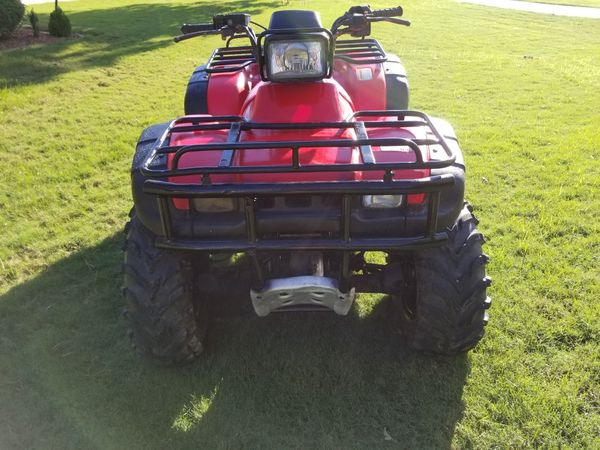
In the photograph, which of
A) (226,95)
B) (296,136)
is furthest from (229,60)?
(296,136)

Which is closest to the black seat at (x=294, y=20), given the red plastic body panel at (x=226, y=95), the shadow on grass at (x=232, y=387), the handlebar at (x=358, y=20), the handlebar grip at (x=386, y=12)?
the handlebar at (x=358, y=20)

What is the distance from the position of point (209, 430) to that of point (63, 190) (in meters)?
3.52

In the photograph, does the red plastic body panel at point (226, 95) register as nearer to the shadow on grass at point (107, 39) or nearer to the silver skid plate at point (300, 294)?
the silver skid plate at point (300, 294)

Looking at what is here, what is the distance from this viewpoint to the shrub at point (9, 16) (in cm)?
1070

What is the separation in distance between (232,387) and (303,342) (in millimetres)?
525

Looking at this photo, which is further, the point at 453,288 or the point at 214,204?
the point at 453,288

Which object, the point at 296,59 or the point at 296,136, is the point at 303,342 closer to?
the point at 296,136

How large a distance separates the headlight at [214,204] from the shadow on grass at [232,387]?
44.6 inches

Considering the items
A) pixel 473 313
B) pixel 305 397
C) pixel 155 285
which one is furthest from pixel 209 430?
pixel 473 313

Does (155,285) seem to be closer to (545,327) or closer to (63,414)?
(63,414)

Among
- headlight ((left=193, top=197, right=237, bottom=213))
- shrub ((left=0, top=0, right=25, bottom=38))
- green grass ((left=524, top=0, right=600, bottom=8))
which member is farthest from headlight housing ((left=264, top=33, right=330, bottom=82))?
green grass ((left=524, top=0, right=600, bottom=8))

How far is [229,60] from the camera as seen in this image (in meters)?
4.16

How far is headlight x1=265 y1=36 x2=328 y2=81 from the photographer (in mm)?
2547

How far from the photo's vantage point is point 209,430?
2.62m
